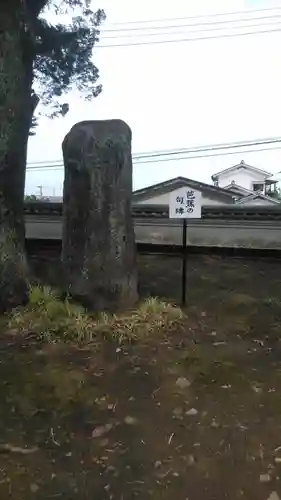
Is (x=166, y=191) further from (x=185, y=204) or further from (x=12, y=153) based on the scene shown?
(x=185, y=204)

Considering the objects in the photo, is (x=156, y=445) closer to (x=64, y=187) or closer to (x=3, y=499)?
(x=3, y=499)

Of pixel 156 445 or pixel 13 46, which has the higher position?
pixel 13 46

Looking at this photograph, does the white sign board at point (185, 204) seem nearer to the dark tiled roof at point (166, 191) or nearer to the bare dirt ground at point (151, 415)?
the bare dirt ground at point (151, 415)

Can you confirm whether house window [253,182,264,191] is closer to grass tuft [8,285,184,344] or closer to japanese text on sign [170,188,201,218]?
japanese text on sign [170,188,201,218]

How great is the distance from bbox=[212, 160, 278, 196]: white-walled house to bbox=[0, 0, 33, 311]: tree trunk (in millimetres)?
28590

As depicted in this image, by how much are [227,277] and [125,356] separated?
→ 2.67 meters

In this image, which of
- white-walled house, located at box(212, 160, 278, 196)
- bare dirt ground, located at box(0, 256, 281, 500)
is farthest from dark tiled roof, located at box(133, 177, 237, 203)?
bare dirt ground, located at box(0, 256, 281, 500)

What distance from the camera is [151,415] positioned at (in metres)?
3.44

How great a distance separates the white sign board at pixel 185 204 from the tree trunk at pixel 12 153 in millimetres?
1625

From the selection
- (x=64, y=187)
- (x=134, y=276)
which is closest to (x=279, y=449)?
(x=134, y=276)

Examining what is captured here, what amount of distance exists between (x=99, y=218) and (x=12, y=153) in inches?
49.2

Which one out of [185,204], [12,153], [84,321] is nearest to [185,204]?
[185,204]

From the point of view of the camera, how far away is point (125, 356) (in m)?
4.20

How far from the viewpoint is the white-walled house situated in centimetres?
3347
